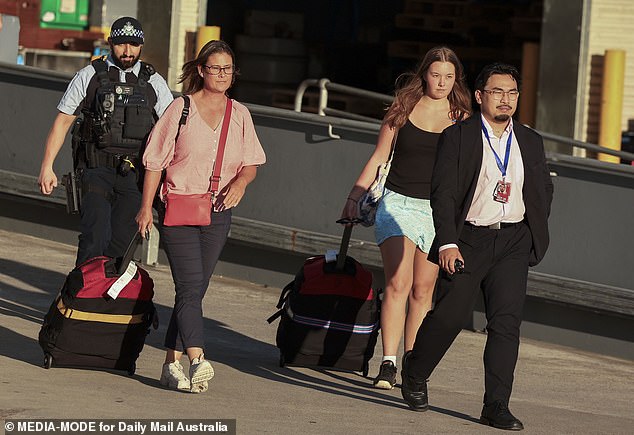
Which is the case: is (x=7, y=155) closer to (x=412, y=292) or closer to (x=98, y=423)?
(x=412, y=292)

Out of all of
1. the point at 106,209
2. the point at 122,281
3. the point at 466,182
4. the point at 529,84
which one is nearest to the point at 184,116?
the point at 122,281

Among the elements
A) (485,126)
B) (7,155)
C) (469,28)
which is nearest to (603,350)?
(485,126)

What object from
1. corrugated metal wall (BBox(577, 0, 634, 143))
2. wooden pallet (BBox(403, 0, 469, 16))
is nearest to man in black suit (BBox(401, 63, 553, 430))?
corrugated metal wall (BBox(577, 0, 634, 143))

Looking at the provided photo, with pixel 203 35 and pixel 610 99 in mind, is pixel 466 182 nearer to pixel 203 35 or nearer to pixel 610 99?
pixel 610 99

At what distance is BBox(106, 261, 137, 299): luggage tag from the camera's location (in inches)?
294

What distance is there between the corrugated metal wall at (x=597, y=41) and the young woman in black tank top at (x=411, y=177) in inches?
256

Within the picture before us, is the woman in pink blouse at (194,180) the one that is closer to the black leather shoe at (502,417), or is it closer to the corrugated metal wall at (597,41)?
the black leather shoe at (502,417)

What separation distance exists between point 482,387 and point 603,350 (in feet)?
5.25

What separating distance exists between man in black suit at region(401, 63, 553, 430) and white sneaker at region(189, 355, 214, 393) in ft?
3.66

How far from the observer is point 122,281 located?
7523 millimetres

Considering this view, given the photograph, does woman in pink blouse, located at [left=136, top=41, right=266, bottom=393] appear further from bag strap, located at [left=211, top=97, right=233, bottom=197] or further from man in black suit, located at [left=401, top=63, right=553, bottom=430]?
man in black suit, located at [left=401, top=63, right=553, bottom=430]

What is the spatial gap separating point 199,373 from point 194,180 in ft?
2.98

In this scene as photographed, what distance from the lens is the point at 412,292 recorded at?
311 inches

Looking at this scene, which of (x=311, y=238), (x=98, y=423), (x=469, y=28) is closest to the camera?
(x=98, y=423)
